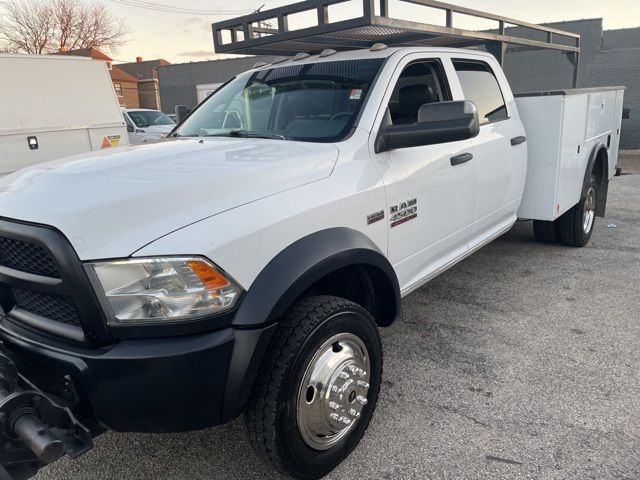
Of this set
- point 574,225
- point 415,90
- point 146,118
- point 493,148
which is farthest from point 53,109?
point 146,118

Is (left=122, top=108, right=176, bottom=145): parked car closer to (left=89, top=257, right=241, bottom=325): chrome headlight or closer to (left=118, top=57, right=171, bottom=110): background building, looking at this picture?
(left=89, top=257, right=241, bottom=325): chrome headlight

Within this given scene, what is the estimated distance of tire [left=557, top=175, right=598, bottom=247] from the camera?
5539 millimetres

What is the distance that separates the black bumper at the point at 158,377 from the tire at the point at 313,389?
0.40 ft

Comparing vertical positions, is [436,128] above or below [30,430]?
above

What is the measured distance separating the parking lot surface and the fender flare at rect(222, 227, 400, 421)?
754mm

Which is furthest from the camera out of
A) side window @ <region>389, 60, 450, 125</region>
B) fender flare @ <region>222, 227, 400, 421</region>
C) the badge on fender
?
side window @ <region>389, 60, 450, 125</region>

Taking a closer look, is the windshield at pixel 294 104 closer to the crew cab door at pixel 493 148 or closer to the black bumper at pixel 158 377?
the crew cab door at pixel 493 148

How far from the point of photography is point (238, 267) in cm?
200

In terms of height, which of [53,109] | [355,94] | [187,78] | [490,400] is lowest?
[490,400]

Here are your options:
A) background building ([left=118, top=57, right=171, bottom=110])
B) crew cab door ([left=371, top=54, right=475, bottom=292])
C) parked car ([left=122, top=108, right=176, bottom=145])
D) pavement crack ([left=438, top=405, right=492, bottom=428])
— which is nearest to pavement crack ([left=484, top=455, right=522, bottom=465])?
pavement crack ([left=438, top=405, right=492, bottom=428])

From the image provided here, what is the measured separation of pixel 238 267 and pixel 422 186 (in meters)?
1.51

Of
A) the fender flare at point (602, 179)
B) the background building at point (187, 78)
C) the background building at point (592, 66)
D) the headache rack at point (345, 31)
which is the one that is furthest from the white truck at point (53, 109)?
the background building at point (187, 78)

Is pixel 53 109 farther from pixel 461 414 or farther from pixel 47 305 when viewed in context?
pixel 461 414

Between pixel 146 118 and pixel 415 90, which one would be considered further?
pixel 146 118
